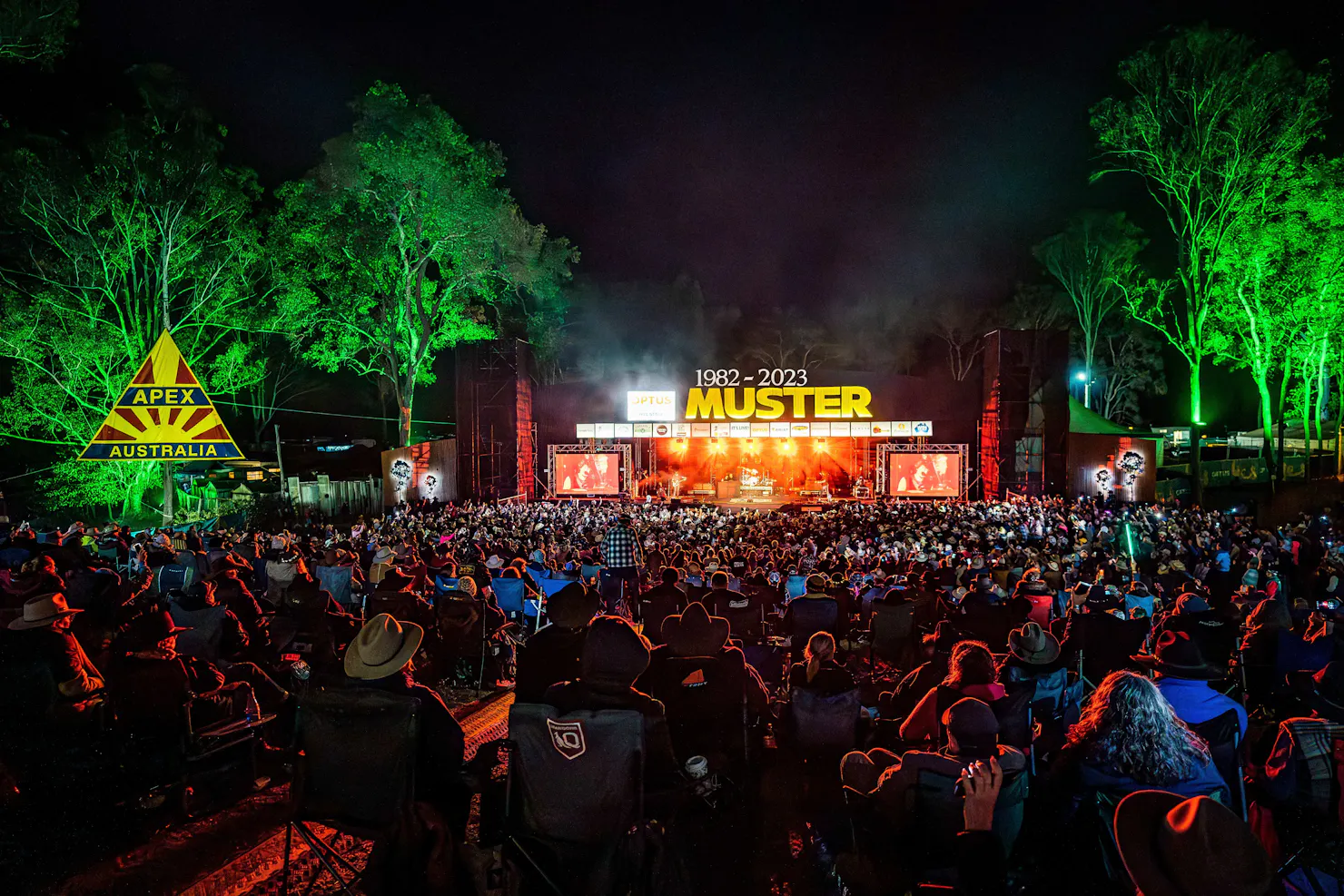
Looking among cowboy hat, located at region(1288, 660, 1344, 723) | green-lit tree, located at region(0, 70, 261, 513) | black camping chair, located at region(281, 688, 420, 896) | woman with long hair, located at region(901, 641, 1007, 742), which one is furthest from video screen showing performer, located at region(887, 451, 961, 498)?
black camping chair, located at region(281, 688, 420, 896)

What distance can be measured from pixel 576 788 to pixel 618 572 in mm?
5750

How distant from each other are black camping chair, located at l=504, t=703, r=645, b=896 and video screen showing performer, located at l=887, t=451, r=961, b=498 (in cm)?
2367

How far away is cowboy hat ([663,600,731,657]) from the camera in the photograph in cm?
425

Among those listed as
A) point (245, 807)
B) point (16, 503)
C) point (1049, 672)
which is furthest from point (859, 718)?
point (16, 503)

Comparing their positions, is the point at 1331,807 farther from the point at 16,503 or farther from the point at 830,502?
the point at 16,503

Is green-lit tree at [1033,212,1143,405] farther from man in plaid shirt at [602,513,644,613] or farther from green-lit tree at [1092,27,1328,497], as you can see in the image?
man in plaid shirt at [602,513,644,613]

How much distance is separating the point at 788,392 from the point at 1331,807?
2220 centimetres

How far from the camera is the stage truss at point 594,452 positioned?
2564cm

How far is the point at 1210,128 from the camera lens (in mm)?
19234

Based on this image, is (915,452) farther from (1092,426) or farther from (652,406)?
(652,406)

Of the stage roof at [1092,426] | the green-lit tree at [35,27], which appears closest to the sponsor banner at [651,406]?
the stage roof at [1092,426]

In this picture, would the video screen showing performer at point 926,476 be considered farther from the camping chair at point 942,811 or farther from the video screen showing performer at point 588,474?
the camping chair at point 942,811

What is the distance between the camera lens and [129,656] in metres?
4.23

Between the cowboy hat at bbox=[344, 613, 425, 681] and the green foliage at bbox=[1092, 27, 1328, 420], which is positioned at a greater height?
the green foliage at bbox=[1092, 27, 1328, 420]
